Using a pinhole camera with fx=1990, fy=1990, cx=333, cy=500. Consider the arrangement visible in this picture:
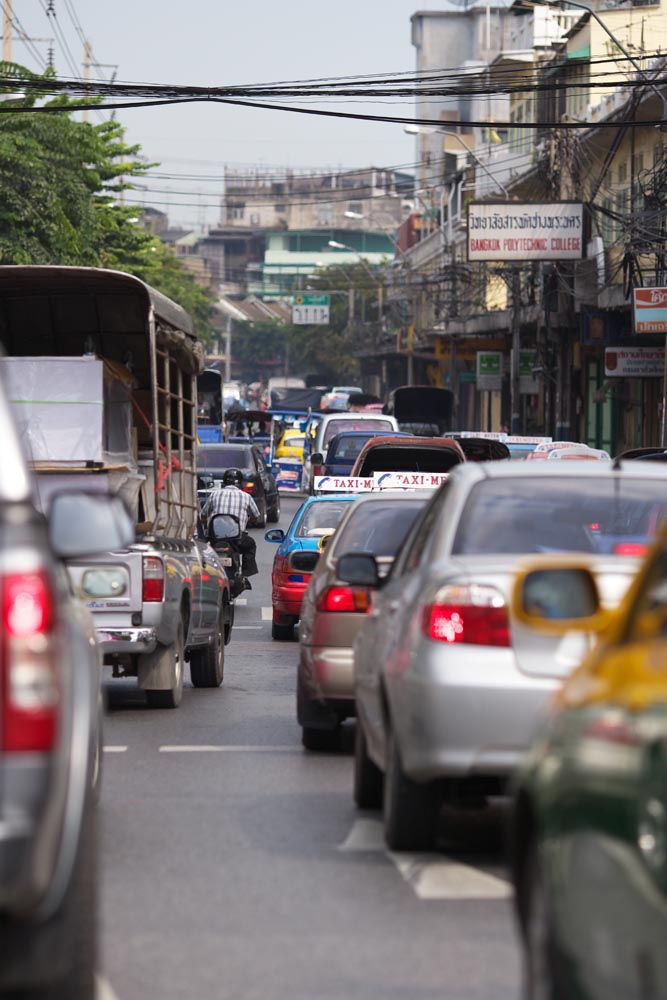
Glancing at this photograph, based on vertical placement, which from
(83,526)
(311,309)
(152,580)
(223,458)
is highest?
(311,309)

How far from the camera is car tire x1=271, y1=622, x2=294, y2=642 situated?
19841 mm

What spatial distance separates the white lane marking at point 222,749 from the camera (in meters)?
11.4

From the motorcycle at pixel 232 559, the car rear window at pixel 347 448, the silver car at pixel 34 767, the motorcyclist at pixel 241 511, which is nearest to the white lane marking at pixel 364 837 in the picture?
the silver car at pixel 34 767

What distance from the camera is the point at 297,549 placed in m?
19.2

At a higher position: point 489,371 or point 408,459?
point 489,371

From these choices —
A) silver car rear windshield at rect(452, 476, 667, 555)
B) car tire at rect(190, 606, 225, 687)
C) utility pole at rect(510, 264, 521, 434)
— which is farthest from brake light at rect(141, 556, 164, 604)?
utility pole at rect(510, 264, 521, 434)

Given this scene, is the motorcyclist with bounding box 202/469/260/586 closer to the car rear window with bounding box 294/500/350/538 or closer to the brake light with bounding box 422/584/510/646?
the car rear window with bounding box 294/500/350/538

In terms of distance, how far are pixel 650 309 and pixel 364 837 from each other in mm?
28088

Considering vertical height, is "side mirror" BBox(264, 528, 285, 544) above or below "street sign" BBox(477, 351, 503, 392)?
below

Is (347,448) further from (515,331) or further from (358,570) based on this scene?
(358,570)

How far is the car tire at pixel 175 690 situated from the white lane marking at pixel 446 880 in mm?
5783

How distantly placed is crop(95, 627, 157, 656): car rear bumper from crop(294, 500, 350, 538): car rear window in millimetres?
6660

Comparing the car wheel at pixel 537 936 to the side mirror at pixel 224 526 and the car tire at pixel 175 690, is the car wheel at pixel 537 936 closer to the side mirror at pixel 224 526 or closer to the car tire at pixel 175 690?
the car tire at pixel 175 690

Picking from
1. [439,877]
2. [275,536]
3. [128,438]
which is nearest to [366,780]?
[439,877]
